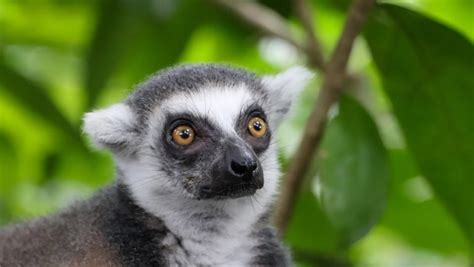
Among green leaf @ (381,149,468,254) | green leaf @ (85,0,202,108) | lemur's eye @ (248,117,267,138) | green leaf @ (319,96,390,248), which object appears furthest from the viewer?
green leaf @ (381,149,468,254)

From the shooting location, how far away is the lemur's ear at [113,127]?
3.41m

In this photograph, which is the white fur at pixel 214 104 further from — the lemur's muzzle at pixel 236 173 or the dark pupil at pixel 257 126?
the lemur's muzzle at pixel 236 173

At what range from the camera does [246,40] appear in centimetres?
472

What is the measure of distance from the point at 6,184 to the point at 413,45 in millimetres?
2260

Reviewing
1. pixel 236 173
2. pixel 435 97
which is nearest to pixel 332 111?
pixel 435 97

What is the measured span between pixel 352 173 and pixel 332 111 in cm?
41

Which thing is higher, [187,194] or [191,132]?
[191,132]

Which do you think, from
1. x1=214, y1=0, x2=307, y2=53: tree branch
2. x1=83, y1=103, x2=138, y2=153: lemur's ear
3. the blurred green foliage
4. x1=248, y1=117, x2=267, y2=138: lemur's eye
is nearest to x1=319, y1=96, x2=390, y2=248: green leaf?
the blurred green foliage

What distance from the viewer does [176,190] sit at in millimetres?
3396

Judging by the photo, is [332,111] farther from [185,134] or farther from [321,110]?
[185,134]

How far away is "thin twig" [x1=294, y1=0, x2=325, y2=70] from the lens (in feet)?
12.5

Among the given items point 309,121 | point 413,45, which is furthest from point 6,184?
point 413,45

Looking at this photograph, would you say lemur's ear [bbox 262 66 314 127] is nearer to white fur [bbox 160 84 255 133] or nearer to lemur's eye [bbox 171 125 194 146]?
white fur [bbox 160 84 255 133]

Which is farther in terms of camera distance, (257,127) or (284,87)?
(284,87)
